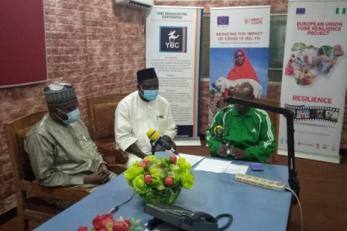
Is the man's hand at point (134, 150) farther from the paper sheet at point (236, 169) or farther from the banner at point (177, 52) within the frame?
the banner at point (177, 52)

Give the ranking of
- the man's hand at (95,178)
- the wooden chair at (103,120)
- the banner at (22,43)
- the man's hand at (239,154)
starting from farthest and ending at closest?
the wooden chair at (103,120) < the banner at (22,43) < the man's hand at (239,154) < the man's hand at (95,178)

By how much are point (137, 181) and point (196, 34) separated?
11.9 feet

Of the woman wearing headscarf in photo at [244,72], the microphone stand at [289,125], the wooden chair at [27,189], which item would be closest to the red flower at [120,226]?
the microphone stand at [289,125]

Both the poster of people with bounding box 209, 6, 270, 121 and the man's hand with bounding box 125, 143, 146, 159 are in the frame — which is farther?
the poster of people with bounding box 209, 6, 270, 121

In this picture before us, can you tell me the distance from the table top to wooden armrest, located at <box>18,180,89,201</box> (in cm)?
27

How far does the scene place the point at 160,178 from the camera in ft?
4.68

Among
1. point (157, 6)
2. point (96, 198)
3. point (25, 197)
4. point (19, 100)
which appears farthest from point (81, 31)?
point (96, 198)

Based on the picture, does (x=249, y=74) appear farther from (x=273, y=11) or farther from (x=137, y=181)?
(x=137, y=181)

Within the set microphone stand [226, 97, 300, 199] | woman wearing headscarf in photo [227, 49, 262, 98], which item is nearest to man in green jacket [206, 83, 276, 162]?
microphone stand [226, 97, 300, 199]

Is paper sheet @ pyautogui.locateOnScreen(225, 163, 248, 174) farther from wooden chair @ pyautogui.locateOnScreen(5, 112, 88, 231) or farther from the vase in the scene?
wooden chair @ pyautogui.locateOnScreen(5, 112, 88, 231)

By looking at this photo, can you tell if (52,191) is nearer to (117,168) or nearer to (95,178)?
(95,178)

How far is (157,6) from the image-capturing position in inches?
185

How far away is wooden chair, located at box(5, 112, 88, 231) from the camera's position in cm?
192

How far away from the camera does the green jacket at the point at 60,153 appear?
1931 millimetres
